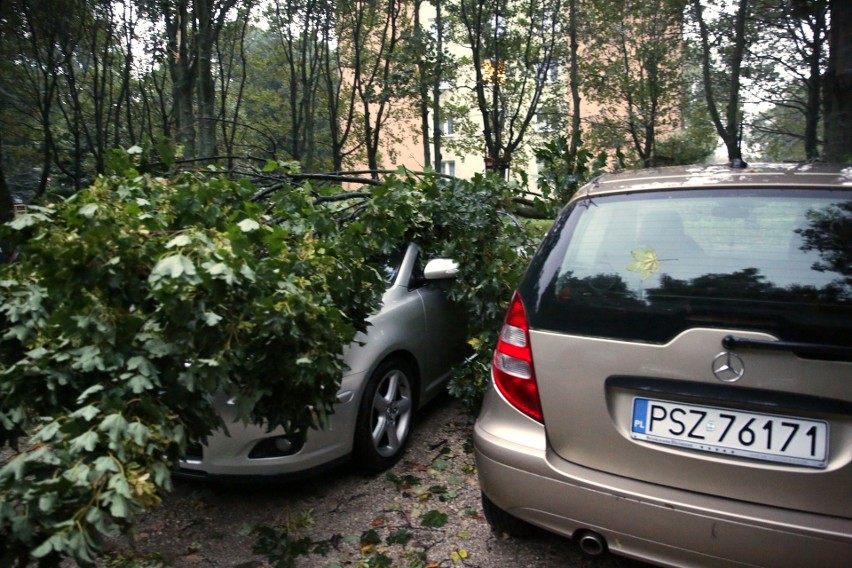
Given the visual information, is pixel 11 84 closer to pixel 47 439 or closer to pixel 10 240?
pixel 10 240

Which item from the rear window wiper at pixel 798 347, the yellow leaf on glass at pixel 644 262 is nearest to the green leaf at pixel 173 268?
the yellow leaf on glass at pixel 644 262

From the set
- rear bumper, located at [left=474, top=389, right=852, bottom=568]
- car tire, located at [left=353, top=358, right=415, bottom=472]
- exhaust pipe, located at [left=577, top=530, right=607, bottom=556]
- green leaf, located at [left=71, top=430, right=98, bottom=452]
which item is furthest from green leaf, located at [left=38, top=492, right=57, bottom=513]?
car tire, located at [left=353, top=358, right=415, bottom=472]

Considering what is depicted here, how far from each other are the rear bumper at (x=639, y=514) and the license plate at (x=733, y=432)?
0.16m

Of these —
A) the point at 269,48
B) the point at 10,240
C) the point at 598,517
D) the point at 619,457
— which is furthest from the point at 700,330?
the point at 269,48

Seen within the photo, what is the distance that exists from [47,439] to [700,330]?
2081mm

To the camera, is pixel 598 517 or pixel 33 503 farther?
pixel 598 517

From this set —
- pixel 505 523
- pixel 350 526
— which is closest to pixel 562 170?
pixel 505 523

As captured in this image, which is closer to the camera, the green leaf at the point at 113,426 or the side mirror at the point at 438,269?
the green leaf at the point at 113,426

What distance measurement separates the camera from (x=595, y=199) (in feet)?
8.38

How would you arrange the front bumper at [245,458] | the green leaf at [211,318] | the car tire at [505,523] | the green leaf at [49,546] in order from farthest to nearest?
the front bumper at [245,458] < the car tire at [505,523] < the green leaf at [211,318] < the green leaf at [49,546]

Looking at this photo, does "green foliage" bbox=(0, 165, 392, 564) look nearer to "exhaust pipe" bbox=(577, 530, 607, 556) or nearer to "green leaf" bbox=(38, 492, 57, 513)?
"green leaf" bbox=(38, 492, 57, 513)

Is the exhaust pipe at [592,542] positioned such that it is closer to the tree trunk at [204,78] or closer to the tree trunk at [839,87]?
the tree trunk at [839,87]

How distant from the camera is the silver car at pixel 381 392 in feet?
10.3

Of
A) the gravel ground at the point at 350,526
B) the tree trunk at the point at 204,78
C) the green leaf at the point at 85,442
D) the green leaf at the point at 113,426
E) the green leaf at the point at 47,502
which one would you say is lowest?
the gravel ground at the point at 350,526
